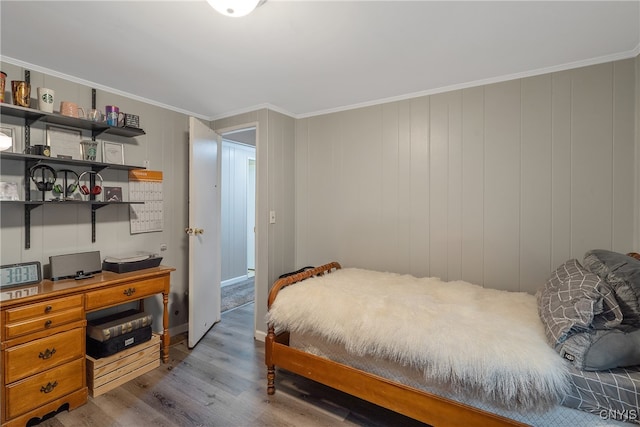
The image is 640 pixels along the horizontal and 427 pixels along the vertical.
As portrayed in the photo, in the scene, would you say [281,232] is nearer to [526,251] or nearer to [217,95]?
[217,95]

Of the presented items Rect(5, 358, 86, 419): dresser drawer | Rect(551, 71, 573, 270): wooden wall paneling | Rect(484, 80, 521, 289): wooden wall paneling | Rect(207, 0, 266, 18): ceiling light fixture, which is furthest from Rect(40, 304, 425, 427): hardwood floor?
Rect(207, 0, 266, 18): ceiling light fixture

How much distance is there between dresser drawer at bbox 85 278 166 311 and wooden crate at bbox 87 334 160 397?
0.39m

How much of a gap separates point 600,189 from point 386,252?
1613 millimetres

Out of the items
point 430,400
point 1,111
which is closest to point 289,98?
point 1,111

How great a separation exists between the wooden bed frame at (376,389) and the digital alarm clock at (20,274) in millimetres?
1604

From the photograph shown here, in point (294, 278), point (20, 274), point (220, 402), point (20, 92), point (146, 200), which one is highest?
point (20, 92)

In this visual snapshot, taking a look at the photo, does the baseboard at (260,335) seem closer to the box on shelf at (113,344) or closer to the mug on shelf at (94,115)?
the box on shelf at (113,344)

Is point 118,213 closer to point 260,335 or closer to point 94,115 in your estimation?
point 94,115

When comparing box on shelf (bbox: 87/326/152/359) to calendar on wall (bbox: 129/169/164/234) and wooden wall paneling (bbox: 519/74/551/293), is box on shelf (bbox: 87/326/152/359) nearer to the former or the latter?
calendar on wall (bbox: 129/169/164/234)

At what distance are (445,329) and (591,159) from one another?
1.65 metres

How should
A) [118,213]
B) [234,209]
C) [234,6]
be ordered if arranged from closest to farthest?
[234,6], [118,213], [234,209]

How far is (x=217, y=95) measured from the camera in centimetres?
273

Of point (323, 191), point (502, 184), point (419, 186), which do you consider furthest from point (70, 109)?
point (502, 184)

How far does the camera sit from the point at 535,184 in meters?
2.20
